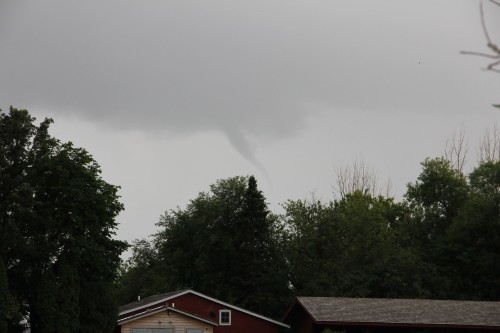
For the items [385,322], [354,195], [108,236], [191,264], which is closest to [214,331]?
[108,236]

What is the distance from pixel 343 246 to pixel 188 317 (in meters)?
22.4

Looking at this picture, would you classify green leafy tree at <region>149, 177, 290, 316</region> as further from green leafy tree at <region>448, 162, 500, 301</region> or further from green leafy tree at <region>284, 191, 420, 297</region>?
green leafy tree at <region>448, 162, 500, 301</region>

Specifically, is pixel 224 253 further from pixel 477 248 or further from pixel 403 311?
pixel 403 311

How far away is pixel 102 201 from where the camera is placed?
53.4m

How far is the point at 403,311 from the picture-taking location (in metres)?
49.5

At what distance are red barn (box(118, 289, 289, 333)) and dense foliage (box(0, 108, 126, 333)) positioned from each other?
7.67ft

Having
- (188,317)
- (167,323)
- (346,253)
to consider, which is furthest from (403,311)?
(346,253)

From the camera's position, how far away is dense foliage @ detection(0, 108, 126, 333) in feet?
157

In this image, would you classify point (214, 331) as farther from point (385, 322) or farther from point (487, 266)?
Answer: point (487, 266)

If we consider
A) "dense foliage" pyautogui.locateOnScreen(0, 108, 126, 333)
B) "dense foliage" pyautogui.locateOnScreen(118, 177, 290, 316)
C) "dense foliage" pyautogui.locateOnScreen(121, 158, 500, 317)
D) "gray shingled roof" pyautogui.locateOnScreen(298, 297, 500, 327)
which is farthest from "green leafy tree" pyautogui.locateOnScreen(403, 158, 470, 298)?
"dense foliage" pyautogui.locateOnScreen(0, 108, 126, 333)

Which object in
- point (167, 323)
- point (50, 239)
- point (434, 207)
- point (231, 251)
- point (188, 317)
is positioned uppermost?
point (434, 207)

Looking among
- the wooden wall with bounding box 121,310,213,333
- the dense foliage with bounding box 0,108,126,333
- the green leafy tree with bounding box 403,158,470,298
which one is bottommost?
the wooden wall with bounding box 121,310,213,333

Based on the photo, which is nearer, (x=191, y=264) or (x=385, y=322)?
(x=385, y=322)

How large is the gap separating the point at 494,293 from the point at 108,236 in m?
31.2
